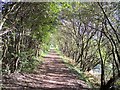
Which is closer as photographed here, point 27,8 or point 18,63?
point 27,8

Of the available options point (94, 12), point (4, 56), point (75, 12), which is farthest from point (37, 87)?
point (75, 12)

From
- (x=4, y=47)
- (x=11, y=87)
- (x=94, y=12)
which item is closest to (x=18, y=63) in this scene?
(x=4, y=47)

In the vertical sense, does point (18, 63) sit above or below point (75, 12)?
below

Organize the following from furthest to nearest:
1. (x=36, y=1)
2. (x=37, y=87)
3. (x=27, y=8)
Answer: (x=27, y=8) → (x=36, y=1) → (x=37, y=87)

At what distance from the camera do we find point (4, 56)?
501 inches

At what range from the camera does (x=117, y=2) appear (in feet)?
43.7

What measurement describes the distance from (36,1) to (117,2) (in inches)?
179

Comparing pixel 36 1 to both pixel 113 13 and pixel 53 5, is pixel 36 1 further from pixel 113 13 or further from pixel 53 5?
pixel 113 13

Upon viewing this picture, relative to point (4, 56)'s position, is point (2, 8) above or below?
above

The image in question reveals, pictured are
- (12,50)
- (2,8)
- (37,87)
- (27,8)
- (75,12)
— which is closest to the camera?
(2,8)

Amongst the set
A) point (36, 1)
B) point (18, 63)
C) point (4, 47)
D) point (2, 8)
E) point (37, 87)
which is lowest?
point (37, 87)

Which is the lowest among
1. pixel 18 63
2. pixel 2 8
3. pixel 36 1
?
pixel 18 63

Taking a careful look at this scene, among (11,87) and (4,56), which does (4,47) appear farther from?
(11,87)

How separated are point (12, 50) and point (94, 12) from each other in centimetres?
565
